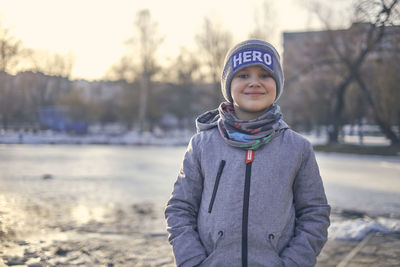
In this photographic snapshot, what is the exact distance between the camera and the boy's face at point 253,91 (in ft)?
6.53

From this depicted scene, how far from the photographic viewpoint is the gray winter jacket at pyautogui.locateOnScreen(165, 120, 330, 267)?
1.82 m

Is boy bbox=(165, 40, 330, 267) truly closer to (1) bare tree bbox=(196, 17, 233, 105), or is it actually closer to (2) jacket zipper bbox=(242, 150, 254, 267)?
(2) jacket zipper bbox=(242, 150, 254, 267)

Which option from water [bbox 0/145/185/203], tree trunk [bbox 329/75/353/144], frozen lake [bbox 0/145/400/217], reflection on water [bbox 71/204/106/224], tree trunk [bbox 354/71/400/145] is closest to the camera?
reflection on water [bbox 71/204/106/224]

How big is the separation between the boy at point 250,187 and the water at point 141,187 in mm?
3446

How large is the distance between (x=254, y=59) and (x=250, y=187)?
0.61 meters

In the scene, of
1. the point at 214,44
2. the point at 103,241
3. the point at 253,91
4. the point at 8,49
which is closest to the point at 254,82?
the point at 253,91

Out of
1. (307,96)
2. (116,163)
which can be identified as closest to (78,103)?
(307,96)

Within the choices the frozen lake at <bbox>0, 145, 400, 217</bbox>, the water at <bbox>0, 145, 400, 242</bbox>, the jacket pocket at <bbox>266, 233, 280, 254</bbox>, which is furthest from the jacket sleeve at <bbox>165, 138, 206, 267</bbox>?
the frozen lake at <bbox>0, 145, 400, 217</bbox>

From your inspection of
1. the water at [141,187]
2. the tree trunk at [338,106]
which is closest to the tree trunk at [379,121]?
the tree trunk at [338,106]

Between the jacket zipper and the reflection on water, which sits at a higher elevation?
the jacket zipper

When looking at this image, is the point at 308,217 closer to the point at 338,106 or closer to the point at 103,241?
the point at 103,241

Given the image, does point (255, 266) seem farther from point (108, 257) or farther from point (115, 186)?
point (115, 186)

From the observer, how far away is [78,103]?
1487 inches

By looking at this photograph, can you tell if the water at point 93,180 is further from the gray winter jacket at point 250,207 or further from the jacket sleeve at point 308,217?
the jacket sleeve at point 308,217
